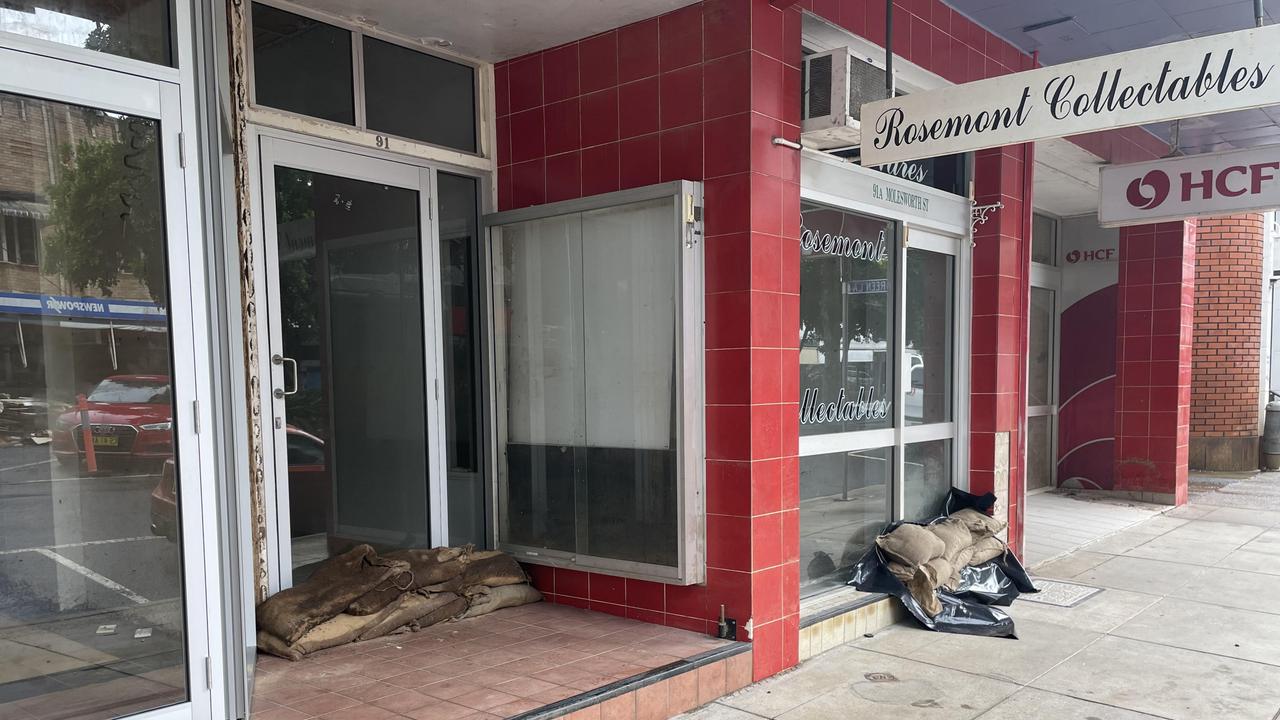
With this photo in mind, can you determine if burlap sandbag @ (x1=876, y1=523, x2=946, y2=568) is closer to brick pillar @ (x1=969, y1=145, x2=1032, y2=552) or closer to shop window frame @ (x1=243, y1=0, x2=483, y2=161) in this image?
brick pillar @ (x1=969, y1=145, x2=1032, y2=552)

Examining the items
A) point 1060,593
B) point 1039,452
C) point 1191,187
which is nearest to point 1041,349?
point 1039,452

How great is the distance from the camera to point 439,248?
490cm

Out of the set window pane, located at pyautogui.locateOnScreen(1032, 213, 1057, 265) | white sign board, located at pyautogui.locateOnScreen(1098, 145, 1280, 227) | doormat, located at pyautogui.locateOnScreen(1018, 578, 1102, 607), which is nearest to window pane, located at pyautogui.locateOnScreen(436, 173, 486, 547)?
doormat, located at pyautogui.locateOnScreen(1018, 578, 1102, 607)

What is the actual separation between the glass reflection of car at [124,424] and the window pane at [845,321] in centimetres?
323

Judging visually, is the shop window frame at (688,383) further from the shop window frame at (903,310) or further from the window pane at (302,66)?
the window pane at (302,66)

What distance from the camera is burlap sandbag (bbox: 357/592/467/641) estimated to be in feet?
13.9

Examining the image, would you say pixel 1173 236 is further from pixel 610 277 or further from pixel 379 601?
pixel 379 601

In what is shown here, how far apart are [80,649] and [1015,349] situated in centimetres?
586

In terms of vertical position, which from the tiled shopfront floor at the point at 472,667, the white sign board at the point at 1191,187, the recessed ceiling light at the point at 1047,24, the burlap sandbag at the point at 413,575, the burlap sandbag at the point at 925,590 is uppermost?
the recessed ceiling light at the point at 1047,24

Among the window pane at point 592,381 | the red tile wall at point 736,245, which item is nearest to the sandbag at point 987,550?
the red tile wall at point 736,245

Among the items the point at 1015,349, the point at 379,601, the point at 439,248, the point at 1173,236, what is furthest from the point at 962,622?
the point at 1173,236

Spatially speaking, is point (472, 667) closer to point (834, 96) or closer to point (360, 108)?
point (360, 108)

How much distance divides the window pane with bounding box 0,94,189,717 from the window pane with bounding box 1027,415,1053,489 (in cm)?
947

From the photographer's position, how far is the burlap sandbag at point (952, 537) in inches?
212
